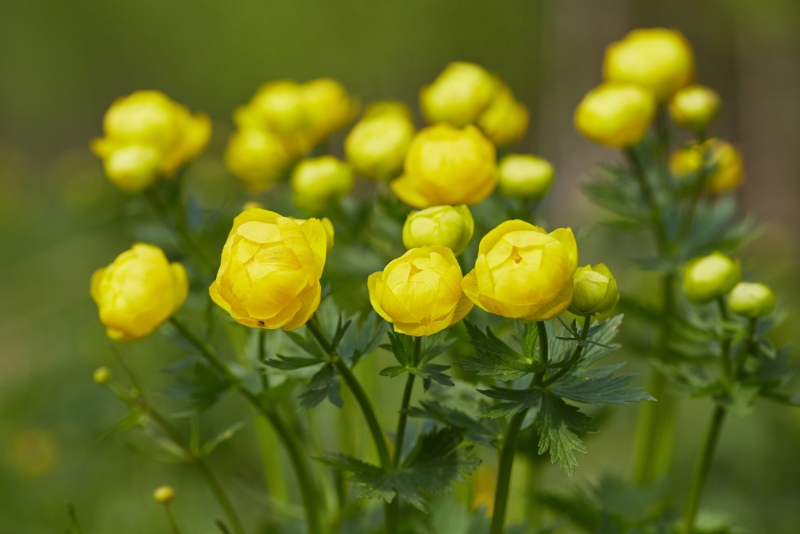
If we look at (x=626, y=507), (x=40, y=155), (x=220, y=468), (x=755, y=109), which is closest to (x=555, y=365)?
(x=626, y=507)

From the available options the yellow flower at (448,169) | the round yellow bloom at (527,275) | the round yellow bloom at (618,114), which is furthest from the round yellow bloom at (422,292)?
the round yellow bloom at (618,114)

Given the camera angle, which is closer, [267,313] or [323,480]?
[267,313]

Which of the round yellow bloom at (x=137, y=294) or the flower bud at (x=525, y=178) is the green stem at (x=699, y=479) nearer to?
the flower bud at (x=525, y=178)

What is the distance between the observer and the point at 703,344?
2.64ft

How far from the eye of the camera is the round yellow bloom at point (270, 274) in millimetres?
497

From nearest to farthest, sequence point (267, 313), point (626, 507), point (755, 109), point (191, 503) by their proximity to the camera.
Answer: point (267, 313), point (626, 507), point (191, 503), point (755, 109)

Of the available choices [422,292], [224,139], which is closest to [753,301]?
[422,292]

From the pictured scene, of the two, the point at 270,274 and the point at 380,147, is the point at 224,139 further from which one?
the point at 270,274

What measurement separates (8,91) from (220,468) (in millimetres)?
5446

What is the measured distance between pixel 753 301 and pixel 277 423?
41 cm

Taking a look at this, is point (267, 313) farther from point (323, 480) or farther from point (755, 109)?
point (755, 109)

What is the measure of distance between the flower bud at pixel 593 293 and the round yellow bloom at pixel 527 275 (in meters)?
0.01

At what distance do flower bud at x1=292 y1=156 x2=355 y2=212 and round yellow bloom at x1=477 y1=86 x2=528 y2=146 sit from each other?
180mm

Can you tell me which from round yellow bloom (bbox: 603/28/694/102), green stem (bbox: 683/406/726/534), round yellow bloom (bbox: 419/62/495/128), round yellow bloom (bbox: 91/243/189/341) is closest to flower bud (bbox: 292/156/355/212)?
round yellow bloom (bbox: 419/62/495/128)
